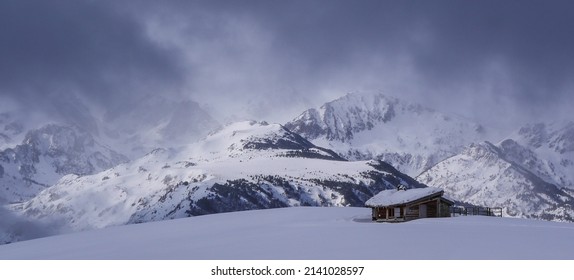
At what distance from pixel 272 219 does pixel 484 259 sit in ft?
123

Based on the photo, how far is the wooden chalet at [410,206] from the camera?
232 ft

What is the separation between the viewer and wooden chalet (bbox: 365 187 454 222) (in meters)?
70.8

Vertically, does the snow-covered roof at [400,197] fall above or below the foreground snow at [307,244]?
above

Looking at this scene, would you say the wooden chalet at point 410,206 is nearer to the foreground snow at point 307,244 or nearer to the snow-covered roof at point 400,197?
the snow-covered roof at point 400,197

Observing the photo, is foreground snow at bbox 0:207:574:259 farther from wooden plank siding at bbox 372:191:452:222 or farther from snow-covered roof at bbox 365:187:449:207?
snow-covered roof at bbox 365:187:449:207

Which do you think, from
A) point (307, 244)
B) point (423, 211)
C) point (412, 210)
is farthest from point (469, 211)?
point (307, 244)

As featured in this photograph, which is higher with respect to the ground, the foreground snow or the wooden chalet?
the wooden chalet

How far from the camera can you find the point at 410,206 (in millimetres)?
71375

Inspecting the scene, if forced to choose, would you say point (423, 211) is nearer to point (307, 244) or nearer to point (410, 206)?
point (410, 206)

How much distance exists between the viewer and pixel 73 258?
38281 millimetres

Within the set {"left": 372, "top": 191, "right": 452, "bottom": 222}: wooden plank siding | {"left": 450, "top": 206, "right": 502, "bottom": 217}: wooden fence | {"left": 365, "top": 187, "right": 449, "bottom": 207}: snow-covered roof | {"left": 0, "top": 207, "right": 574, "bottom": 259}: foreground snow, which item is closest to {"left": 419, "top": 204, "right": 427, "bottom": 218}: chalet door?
{"left": 372, "top": 191, "right": 452, "bottom": 222}: wooden plank siding

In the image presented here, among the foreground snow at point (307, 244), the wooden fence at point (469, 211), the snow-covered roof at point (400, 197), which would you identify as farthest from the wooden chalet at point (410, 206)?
the foreground snow at point (307, 244)
